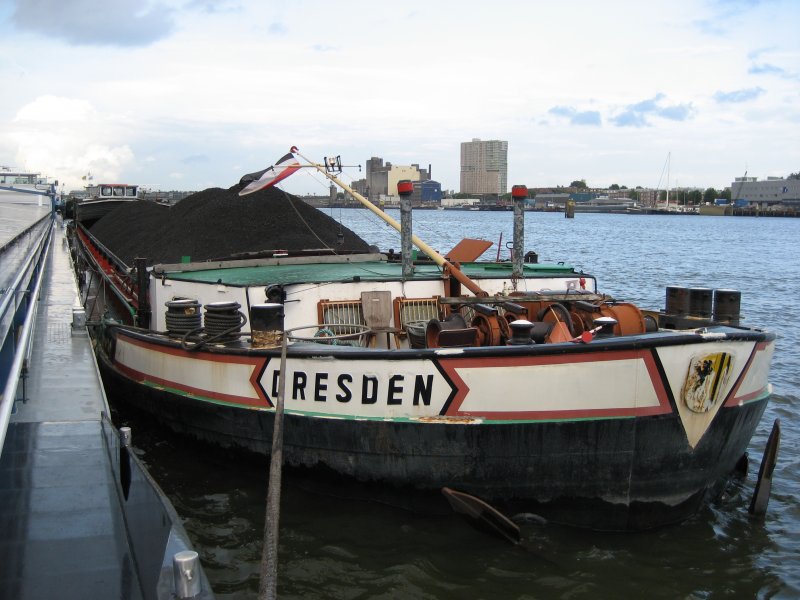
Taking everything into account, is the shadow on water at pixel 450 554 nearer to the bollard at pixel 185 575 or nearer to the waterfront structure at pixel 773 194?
the bollard at pixel 185 575

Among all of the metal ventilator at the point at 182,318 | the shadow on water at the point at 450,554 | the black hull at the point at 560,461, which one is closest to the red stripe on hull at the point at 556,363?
the black hull at the point at 560,461

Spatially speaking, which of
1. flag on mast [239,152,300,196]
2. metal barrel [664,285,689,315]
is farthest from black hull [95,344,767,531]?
flag on mast [239,152,300,196]

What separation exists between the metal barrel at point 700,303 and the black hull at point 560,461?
1720 millimetres

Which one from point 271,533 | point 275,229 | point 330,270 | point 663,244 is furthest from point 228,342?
point 663,244

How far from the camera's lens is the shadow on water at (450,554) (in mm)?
7230

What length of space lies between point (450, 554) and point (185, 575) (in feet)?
16.2

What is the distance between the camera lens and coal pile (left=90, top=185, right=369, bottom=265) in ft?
79.8

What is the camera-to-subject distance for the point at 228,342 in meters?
9.50

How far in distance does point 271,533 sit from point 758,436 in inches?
424

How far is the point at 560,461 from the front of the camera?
25.3 feet

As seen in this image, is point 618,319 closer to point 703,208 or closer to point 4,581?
point 4,581

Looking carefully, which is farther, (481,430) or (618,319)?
(618,319)

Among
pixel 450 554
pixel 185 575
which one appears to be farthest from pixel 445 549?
pixel 185 575

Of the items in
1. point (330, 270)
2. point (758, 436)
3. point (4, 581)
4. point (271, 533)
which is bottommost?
point (758, 436)
